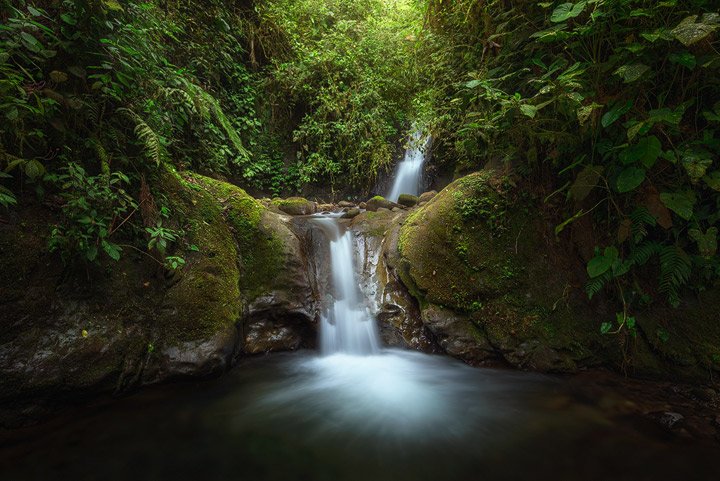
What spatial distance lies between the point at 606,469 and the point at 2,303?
4259 millimetres

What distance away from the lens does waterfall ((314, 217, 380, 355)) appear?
153 inches

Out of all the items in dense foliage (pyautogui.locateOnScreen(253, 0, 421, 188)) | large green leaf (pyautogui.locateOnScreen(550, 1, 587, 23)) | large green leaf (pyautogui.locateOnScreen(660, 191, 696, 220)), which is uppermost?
dense foliage (pyautogui.locateOnScreen(253, 0, 421, 188))

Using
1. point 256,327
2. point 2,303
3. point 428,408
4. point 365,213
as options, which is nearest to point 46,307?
point 2,303

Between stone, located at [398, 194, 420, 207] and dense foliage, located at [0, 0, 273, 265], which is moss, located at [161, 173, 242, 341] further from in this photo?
stone, located at [398, 194, 420, 207]

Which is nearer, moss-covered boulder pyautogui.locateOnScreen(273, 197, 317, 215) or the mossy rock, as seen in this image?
the mossy rock

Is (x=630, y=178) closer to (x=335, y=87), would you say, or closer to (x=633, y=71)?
(x=633, y=71)

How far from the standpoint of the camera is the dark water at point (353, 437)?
2020 millimetres

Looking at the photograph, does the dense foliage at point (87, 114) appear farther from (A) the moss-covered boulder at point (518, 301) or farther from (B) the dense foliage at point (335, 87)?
(B) the dense foliage at point (335, 87)

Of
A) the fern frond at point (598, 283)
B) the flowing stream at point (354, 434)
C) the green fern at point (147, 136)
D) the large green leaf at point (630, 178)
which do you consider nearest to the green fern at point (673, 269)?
the fern frond at point (598, 283)

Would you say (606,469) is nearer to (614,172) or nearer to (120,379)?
(614,172)

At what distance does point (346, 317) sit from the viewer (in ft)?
13.4

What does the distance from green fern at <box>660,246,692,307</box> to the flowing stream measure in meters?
1.15

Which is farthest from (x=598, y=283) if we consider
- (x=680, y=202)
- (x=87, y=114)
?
(x=87, y=114)

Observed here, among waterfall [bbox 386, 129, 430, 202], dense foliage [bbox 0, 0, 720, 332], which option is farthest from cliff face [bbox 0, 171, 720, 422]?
waterfall [bbox 386, 129, 430, 202]
